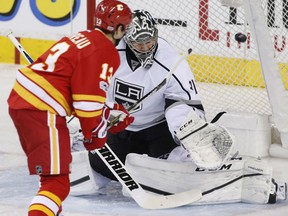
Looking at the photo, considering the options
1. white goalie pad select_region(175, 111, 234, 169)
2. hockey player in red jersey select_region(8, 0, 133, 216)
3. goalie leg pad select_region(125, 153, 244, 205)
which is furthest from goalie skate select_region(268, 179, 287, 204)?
hockey player in red jersey select_region(8, 0, 133, 216)

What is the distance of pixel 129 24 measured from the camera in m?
3.13

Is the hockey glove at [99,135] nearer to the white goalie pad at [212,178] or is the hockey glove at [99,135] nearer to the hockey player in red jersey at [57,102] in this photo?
the hockey player in red jersey at [57,102]

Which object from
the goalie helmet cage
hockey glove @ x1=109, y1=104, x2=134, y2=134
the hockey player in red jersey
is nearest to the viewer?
the hockey player in red jersey

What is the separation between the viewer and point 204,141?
11.7 feet

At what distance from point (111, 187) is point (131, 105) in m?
0.37

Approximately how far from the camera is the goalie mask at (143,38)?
11.7 ft

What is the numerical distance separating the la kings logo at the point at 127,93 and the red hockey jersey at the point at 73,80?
2.27 ft

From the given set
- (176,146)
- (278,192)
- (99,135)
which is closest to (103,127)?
(99,135)

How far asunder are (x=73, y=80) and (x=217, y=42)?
2540 mm

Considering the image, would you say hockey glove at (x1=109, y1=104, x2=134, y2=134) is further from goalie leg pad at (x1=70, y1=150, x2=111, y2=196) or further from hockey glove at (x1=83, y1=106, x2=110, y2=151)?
goalie leg pad at (x1=70, y1=150, x2=111, y2=196)

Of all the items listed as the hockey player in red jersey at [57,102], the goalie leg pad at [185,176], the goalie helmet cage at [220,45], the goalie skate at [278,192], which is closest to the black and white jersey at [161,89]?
the goalie leg pad at [185,176]

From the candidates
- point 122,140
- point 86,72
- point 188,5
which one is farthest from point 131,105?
point 188,5

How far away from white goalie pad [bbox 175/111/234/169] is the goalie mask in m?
0.28

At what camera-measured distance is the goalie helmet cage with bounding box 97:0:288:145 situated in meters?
5.05
